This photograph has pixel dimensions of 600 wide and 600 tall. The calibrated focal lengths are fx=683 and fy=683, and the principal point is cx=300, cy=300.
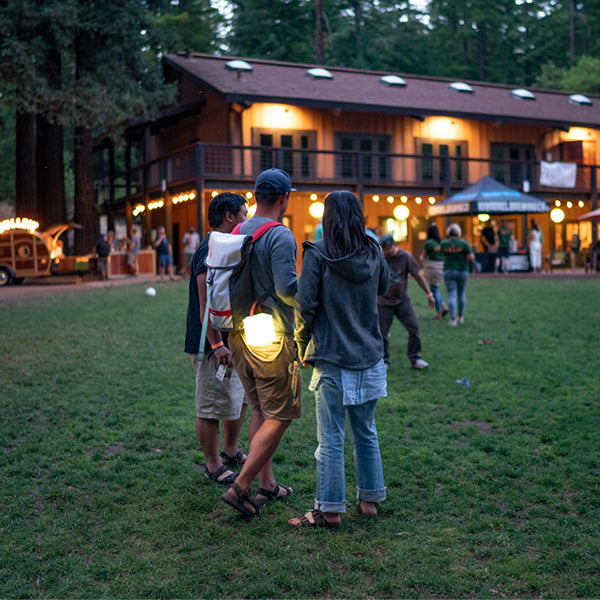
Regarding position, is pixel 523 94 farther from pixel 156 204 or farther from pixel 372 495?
pixel 372 495

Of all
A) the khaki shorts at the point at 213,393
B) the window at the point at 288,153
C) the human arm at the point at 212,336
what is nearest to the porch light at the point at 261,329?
the human arm at the point at 212,336

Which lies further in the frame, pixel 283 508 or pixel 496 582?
pixel 283 508

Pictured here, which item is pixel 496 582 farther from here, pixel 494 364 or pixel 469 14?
pixel 469 14

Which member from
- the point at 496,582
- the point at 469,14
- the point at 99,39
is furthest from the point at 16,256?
the point at 469,14

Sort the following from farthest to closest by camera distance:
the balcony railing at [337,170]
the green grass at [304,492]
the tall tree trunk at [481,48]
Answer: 1. the tall tree trunk at [481,48]
2. the balcony railing at [337,170]
3. the green grass at [304,492]

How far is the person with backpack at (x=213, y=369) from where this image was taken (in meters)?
4.21

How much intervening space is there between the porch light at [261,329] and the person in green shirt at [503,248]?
826 inches

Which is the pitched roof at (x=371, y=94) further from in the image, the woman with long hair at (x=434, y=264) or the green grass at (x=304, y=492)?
the green grass at (x=304, y=492)

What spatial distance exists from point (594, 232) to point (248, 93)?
598 inches

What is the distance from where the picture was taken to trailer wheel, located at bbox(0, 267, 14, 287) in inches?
861

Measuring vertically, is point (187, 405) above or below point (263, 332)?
below

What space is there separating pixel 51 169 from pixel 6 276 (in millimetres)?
4972

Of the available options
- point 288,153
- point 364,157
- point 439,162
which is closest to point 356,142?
point 364,157

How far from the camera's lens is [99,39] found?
77.6 ft
